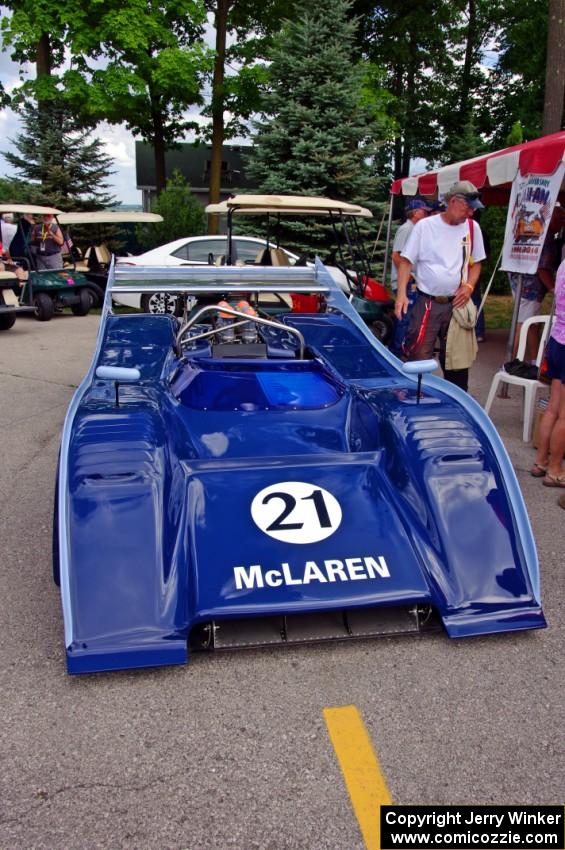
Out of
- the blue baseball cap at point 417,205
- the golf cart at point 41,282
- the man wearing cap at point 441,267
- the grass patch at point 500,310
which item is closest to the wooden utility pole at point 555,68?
the grass patch at point 500,310

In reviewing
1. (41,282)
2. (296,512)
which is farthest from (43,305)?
(296,512)

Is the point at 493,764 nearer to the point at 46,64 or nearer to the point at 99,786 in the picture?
the point at 99,786

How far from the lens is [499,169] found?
791 centimetres

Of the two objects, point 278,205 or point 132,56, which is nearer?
point 278,205

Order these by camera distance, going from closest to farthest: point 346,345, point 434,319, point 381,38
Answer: point 346,345 → point 434,319 → point 381,38

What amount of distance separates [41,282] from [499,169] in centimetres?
865

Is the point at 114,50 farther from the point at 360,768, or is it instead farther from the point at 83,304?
the point at 360,768

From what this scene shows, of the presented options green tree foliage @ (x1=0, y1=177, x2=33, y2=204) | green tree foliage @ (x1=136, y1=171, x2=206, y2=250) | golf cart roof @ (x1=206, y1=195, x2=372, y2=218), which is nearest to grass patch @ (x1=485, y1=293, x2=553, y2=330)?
golf cart roof @ (x1=206, y1=195, x2=372, y2=218)

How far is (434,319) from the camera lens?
18.0 feet

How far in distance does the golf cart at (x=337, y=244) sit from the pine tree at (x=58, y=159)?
37.6 feet

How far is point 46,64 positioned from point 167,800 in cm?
1955

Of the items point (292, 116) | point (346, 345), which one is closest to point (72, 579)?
point (346, 345)

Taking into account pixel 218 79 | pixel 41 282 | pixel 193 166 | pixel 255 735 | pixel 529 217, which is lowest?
pixel 255 735

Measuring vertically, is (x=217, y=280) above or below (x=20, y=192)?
below
